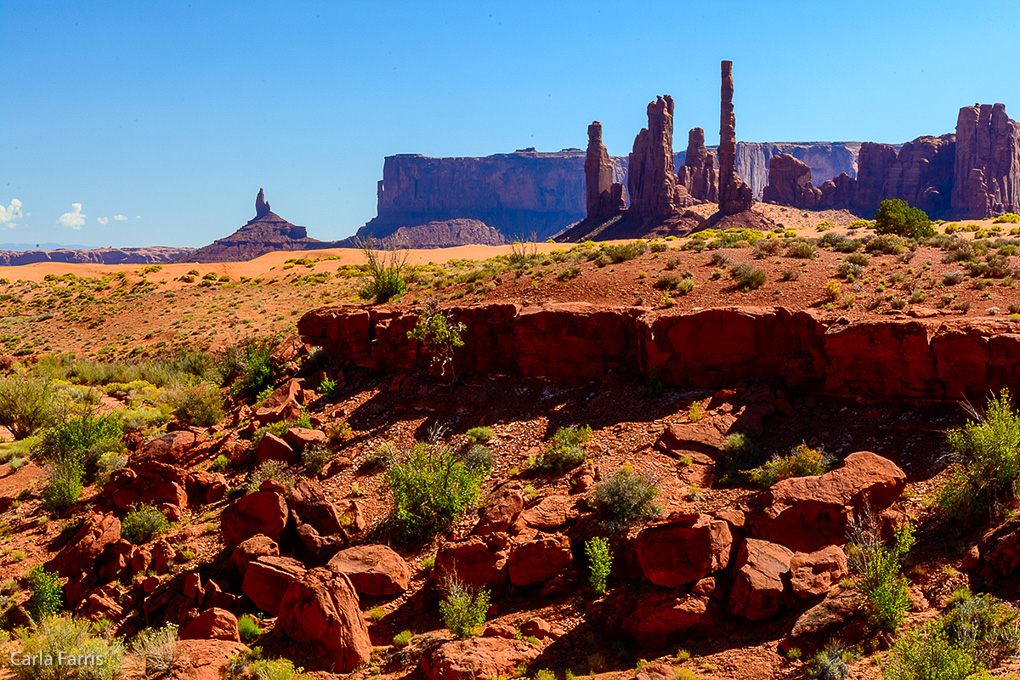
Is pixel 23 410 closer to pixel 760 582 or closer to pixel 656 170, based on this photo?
pixel 760 582

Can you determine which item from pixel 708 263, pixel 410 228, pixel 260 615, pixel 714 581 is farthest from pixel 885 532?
pixel 410 228

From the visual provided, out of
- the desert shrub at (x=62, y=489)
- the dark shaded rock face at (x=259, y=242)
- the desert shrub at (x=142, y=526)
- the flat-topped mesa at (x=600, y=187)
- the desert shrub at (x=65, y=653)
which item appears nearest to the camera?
the desert shrub at (x=65, y=653)

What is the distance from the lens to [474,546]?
10.1 m

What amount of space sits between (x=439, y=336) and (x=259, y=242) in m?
132

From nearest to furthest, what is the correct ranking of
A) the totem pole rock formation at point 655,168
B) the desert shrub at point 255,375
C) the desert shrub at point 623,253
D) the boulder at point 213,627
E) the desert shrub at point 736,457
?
the boulder at point 213,627, the desert shrub at point 736,457, the desert shrub at point 255,375, the desert shrub at point 623,253, the totem pole rock formation at point 655,168

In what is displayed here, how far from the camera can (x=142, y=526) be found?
41.1ft

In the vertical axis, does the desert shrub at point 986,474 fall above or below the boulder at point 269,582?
above

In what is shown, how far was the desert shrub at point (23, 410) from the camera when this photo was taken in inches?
748

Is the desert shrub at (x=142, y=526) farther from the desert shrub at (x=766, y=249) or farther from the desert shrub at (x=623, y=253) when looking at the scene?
the desert shrub at (x=766, y=249)

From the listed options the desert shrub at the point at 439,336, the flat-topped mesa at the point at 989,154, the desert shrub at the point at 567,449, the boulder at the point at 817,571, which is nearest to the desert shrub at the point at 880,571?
the boulder at the point at 817,571

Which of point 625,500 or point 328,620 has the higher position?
point 625,500

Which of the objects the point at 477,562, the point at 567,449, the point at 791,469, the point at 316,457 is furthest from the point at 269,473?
the point at 791,469

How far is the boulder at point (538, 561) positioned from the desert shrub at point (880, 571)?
393 cm

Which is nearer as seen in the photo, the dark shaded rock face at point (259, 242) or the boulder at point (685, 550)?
the boulder at point (685, 550)
